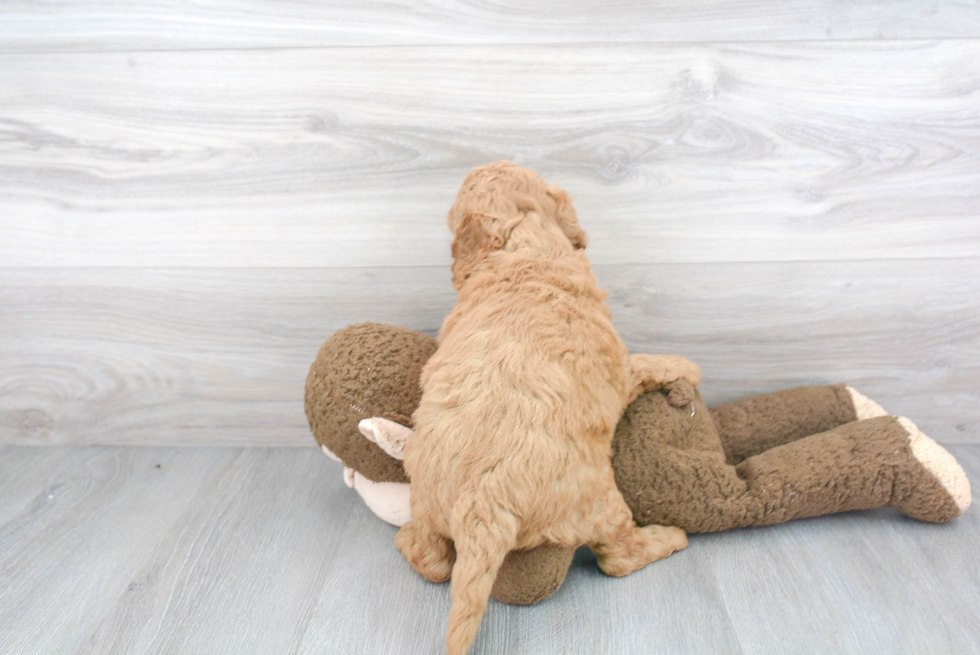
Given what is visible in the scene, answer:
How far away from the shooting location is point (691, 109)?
117 cm

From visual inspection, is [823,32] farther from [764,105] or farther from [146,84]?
[146,84]

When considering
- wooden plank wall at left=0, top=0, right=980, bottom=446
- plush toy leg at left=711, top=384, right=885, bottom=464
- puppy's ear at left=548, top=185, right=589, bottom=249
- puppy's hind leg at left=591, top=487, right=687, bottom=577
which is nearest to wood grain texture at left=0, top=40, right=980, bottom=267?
wooden plank wall at left=0, top=0, right=980, bottom=446

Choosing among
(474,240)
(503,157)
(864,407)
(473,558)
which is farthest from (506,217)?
(864,407)

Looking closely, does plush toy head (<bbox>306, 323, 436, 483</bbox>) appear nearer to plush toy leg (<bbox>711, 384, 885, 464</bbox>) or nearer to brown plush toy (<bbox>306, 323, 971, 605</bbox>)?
brown plush toy (<bbox>306, 323, 971, 605</bbox>)

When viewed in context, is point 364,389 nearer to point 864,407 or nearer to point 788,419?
point 788,419

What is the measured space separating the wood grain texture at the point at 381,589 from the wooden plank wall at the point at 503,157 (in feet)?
1.09

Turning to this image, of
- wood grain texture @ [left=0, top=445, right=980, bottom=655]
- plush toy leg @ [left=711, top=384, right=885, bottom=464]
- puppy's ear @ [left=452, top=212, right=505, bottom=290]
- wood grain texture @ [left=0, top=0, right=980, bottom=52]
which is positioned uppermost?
wood grain texture @ [left=0, top=0, right=980, bottom=52]

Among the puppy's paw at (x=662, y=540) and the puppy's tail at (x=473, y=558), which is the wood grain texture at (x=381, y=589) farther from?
the puppy's tail at (x=473, y=558)

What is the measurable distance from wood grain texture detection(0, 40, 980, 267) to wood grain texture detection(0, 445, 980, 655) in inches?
19.4

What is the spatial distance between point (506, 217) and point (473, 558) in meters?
0.49

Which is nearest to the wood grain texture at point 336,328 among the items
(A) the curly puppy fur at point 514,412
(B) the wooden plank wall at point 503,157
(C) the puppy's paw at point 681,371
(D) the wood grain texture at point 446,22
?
(B) the wooden plank wall at point 503,157

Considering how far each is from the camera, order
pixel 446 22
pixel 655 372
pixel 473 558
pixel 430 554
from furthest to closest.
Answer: pixel 446 22 → pixel 655 372 → pixel 430 554 → pixel 473 558

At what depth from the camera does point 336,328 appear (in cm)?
132

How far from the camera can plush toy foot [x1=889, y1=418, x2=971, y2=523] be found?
1.02 m
